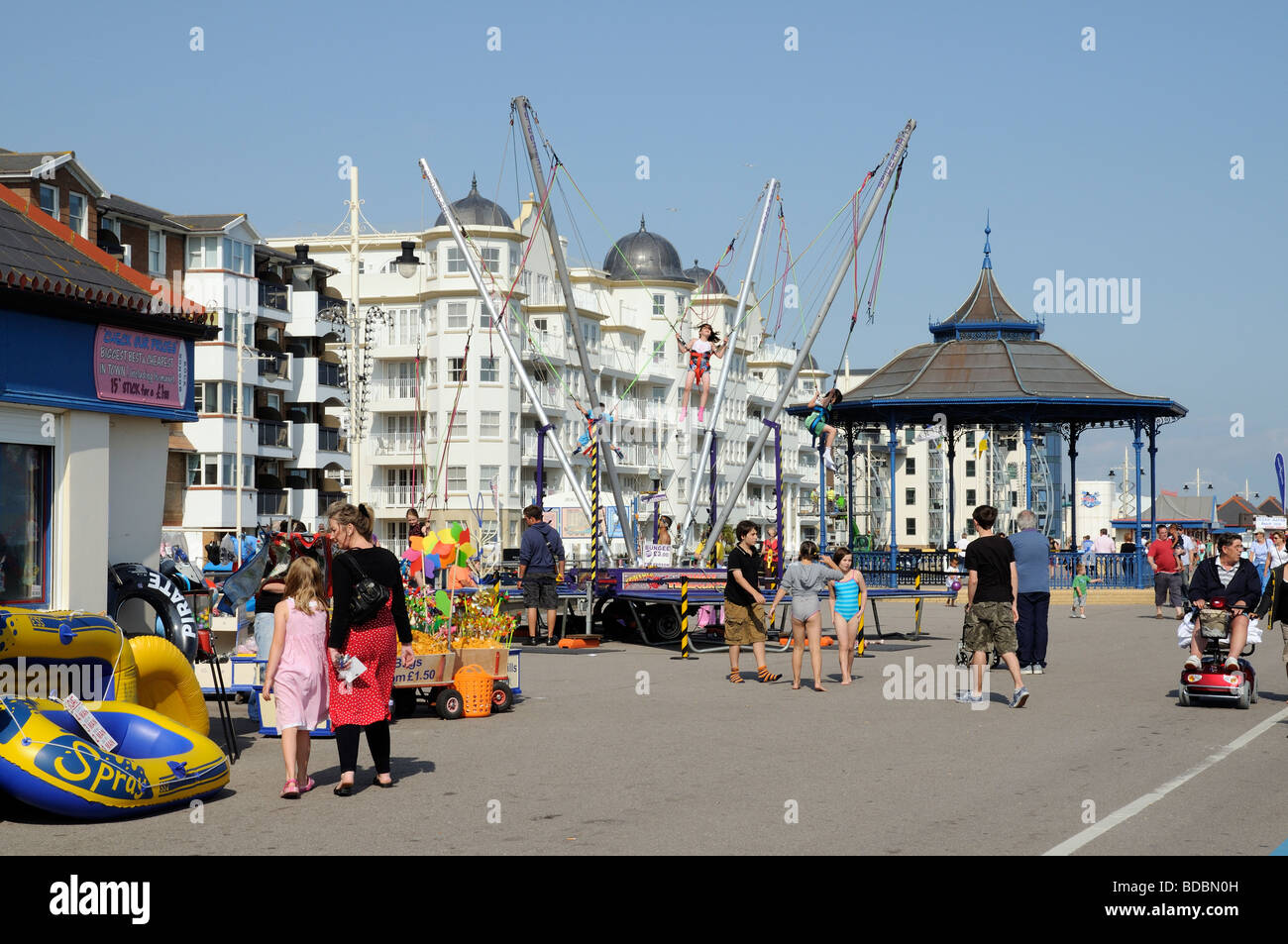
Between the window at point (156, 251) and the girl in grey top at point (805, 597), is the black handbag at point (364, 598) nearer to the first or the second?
the girl in grey top at point (805, 597)

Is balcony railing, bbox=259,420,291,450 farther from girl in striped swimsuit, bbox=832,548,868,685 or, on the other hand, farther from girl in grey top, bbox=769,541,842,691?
girl in grey top, bbox=769,541,842,691

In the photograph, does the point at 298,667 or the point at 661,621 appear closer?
the point at 298,667

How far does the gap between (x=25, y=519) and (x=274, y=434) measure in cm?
5728

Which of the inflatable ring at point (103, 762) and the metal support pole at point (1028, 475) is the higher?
the metal support pole at point (1028, 475)

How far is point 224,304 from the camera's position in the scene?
2571 inches

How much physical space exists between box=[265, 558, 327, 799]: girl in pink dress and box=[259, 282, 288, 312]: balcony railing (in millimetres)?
60310

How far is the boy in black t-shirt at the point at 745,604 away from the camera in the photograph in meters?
17.4

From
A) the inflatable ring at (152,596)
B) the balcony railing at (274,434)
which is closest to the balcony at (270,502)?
the balcony railing at (274,434)

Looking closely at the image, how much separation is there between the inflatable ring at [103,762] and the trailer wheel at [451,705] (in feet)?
13.5

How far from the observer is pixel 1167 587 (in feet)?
103

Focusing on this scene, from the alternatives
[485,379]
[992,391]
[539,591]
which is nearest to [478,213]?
[485,379]

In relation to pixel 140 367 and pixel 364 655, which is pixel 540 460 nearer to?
pixel 140 367
